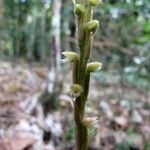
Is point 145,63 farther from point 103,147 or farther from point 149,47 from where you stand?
point 103,147

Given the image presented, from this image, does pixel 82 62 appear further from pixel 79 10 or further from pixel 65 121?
pixel 65 121

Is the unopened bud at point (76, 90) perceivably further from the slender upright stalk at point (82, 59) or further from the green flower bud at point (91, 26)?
the green flower bud at point (91, 26)

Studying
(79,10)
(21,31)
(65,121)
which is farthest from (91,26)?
(21,31)

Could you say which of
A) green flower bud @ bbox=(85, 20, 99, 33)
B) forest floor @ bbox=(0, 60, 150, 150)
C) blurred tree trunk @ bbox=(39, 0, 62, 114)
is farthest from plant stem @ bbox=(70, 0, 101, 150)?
blurred tree trunk @ bbox=(39, 0, 62, 114)

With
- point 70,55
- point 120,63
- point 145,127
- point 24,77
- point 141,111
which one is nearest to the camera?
point 70,55

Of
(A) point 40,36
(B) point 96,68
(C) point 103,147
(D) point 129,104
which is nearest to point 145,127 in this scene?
(D) point 129,104

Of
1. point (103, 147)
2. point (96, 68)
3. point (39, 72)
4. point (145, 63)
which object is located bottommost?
point (39, 72)
